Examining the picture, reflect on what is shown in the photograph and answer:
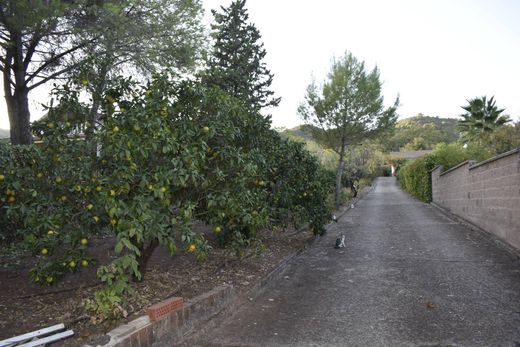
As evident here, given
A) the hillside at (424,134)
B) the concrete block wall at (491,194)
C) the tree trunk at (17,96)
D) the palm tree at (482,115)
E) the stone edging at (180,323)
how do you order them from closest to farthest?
the stone edging at (180,323) < the concrete block wall at (491,194) < the tree trunk at (17,96) < the palm tree at (482,115) < the hillside at (424,134)

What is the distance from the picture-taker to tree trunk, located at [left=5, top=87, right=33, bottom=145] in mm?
10602

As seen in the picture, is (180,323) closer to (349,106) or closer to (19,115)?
(19,115)

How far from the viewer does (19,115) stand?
10781 millimetres

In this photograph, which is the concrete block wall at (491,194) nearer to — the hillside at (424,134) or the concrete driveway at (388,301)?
the concrete driveway at (388,301)

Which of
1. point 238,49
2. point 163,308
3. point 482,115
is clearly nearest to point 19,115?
point 163,308

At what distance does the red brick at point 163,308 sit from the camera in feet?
11.7

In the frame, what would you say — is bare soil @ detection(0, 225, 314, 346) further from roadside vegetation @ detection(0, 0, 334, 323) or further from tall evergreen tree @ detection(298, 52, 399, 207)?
tall evergreen tree @ detection(298, 52, 399, 207)

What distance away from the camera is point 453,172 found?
1478cm

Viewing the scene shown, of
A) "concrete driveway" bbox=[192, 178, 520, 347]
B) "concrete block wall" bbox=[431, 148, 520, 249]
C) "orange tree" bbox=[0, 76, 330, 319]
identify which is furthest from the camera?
"concrete block wall" bbox=[431, 148, 520, 249]

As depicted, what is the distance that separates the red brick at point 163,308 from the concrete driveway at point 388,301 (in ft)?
1.31

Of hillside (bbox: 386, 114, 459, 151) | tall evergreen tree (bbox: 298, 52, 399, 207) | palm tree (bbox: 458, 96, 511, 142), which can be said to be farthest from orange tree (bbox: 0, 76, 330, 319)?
hillside (bbox: 386, 114, 459, 151)

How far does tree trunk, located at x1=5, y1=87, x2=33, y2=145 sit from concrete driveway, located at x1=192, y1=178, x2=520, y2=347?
786 cm

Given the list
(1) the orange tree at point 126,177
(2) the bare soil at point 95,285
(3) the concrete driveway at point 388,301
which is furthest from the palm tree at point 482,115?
(1) the orange tree at point 126,177

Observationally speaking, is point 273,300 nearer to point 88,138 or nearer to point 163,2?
point 88,138
